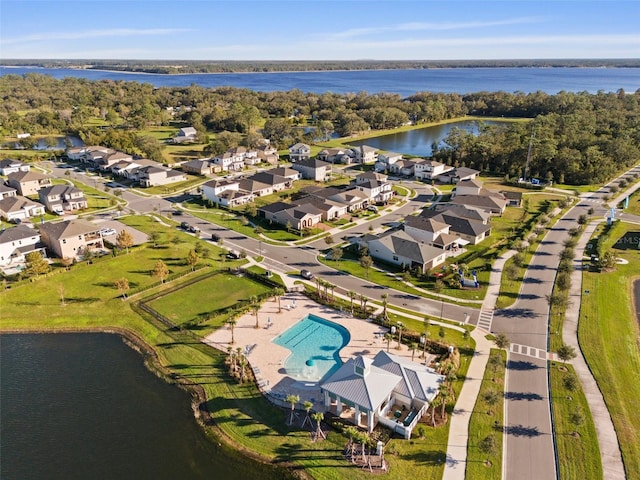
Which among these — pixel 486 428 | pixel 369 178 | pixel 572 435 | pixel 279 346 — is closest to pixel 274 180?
pixel 369 178

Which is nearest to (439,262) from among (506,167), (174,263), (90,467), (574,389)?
(574,389)

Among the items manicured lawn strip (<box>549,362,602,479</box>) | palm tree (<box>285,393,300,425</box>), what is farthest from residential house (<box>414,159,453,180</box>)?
palm tree (<box>285,393,300,425</box>)

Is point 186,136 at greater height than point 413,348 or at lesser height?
greater

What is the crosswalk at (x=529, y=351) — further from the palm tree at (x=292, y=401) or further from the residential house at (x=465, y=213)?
the residential house at (x=465, y=213)

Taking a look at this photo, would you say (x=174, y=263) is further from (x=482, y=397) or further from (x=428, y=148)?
(x=428, y=148)

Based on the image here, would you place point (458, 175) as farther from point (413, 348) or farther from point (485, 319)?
point (413, 348)

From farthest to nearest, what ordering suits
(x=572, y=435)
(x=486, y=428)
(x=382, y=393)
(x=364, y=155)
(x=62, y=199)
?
(x=364, y=155) → (x=62, y=199) → (x=382, y=393) → (x=486, y=428) → (x=572, y=435)

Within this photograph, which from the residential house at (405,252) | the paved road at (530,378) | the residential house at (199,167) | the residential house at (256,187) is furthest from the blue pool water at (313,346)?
the residential house at (199,167)
